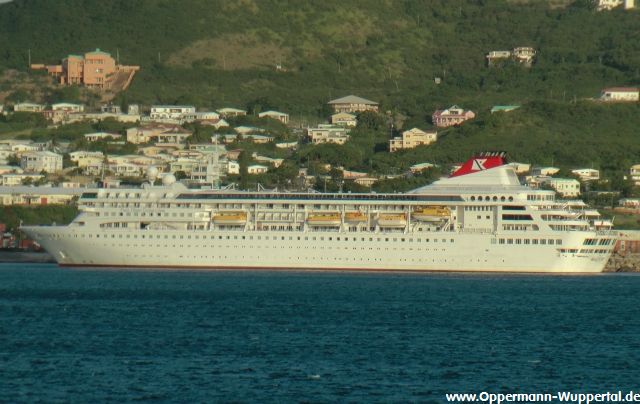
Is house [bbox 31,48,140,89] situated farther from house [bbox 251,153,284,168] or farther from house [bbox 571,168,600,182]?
house [bbox 571,168,600,182]

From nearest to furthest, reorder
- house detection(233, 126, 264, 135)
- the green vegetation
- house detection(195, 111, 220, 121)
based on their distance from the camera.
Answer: the green vegetation → house detection(233, 126, 264, 135) → house detection(195, 111, 220, 121)

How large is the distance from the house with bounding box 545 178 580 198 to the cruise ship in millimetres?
25014

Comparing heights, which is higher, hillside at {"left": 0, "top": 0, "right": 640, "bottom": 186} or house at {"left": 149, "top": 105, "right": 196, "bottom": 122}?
hillside at {"left": 0, "top": 0, "right": 640, "bottom": 186}

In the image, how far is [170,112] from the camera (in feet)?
446

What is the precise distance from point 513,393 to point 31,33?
12527cm

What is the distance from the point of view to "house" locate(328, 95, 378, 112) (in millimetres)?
139000

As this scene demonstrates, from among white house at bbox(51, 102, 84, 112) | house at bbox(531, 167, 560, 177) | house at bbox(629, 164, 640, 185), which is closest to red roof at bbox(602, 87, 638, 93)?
house at bbox(629, 164, 640, 185)

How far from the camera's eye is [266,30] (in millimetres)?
152500

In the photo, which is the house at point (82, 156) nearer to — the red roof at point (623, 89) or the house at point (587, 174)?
the house at point (587, 174)

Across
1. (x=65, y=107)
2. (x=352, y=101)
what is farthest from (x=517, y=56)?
(x=65, y=107)

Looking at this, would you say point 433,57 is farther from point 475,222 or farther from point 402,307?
point 402,307

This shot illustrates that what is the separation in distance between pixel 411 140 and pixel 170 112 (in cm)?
2179

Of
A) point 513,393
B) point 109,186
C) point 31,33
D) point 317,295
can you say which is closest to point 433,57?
point 31,33

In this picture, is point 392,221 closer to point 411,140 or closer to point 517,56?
point 411,140
